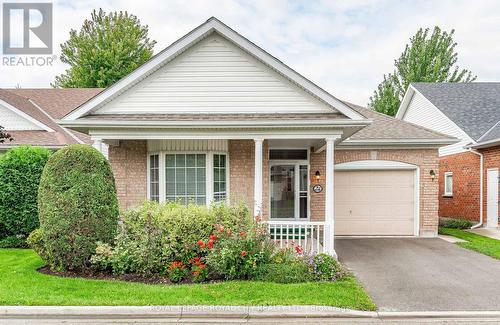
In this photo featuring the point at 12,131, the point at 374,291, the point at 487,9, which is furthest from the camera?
the point at 487,9

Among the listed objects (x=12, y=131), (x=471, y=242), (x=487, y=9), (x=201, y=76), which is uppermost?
(x=487, y=9)

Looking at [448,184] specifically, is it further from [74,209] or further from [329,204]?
[74,209]

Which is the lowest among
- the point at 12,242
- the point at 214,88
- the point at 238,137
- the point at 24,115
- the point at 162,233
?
the point at 12,242

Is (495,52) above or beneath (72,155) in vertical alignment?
above

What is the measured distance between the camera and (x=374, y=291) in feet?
20.5

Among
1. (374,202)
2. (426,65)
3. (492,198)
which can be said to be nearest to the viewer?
(374,202)

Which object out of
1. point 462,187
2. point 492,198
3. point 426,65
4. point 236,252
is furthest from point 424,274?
point 426,65

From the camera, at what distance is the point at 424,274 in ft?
23.9

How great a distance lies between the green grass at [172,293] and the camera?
555 centimetres

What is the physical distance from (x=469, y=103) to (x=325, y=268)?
46.9ft

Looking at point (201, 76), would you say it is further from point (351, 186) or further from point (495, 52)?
point (495, 52)

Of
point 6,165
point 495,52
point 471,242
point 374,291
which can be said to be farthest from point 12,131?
point 495,52

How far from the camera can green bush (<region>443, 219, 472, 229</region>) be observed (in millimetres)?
13744

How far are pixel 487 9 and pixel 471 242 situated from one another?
14942 millimetres
